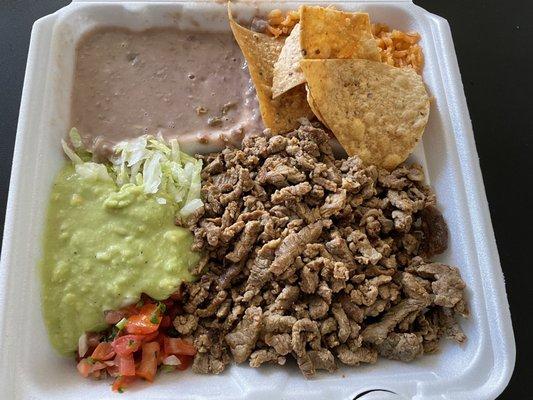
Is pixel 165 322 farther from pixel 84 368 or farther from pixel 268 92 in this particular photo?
pixel 268 92

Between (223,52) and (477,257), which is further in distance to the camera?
(223,52)

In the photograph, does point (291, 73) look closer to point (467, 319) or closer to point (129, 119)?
point (129, 119)

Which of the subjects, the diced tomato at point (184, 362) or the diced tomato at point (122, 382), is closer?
the diced tomato at point (122, 382)

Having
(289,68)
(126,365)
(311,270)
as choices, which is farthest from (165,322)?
(289,68)

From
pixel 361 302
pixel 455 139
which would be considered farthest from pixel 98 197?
pixel 455 139

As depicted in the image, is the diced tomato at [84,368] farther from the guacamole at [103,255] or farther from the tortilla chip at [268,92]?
the tortilla chip at [268,92]

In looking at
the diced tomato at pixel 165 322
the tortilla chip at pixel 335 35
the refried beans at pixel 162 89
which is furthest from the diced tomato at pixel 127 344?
the tortilla chip at pixel 335 35
